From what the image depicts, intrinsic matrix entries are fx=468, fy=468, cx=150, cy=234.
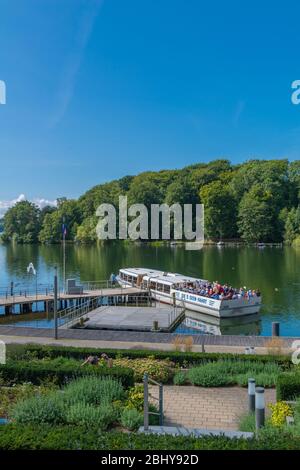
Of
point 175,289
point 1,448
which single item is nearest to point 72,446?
point 1,448

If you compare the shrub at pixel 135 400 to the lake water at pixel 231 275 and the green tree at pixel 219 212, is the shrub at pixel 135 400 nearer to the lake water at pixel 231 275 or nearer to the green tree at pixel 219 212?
the lake water at pixel 231 275

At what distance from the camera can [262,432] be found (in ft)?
28.6

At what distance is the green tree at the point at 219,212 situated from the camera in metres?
121

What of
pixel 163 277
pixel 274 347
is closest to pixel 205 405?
pixel 274 347

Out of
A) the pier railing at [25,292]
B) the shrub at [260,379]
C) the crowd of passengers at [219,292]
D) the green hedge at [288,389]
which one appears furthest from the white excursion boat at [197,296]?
the green hedge at [288,389]

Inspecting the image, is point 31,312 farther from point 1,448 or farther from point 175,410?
point 1,448

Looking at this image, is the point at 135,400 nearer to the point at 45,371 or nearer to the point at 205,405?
the point at 205,405

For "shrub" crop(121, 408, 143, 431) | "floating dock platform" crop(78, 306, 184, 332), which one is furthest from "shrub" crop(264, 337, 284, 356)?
"shrub" crop(121, 408, 143, 431)

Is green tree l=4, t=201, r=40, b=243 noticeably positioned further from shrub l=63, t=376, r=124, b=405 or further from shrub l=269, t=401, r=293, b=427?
shrub l=269, t=401, r=293, b=427

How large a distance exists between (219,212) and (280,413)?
112 meters

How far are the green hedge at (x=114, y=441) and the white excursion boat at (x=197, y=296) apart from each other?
95.4ft

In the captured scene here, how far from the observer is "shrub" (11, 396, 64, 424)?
31.7 feet

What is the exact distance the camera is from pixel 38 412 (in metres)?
9.76

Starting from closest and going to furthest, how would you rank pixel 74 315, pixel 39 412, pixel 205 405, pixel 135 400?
1. pixel 39 412
2. pixel 135 400
3. pixel 205 405
4. pixel 74 315
